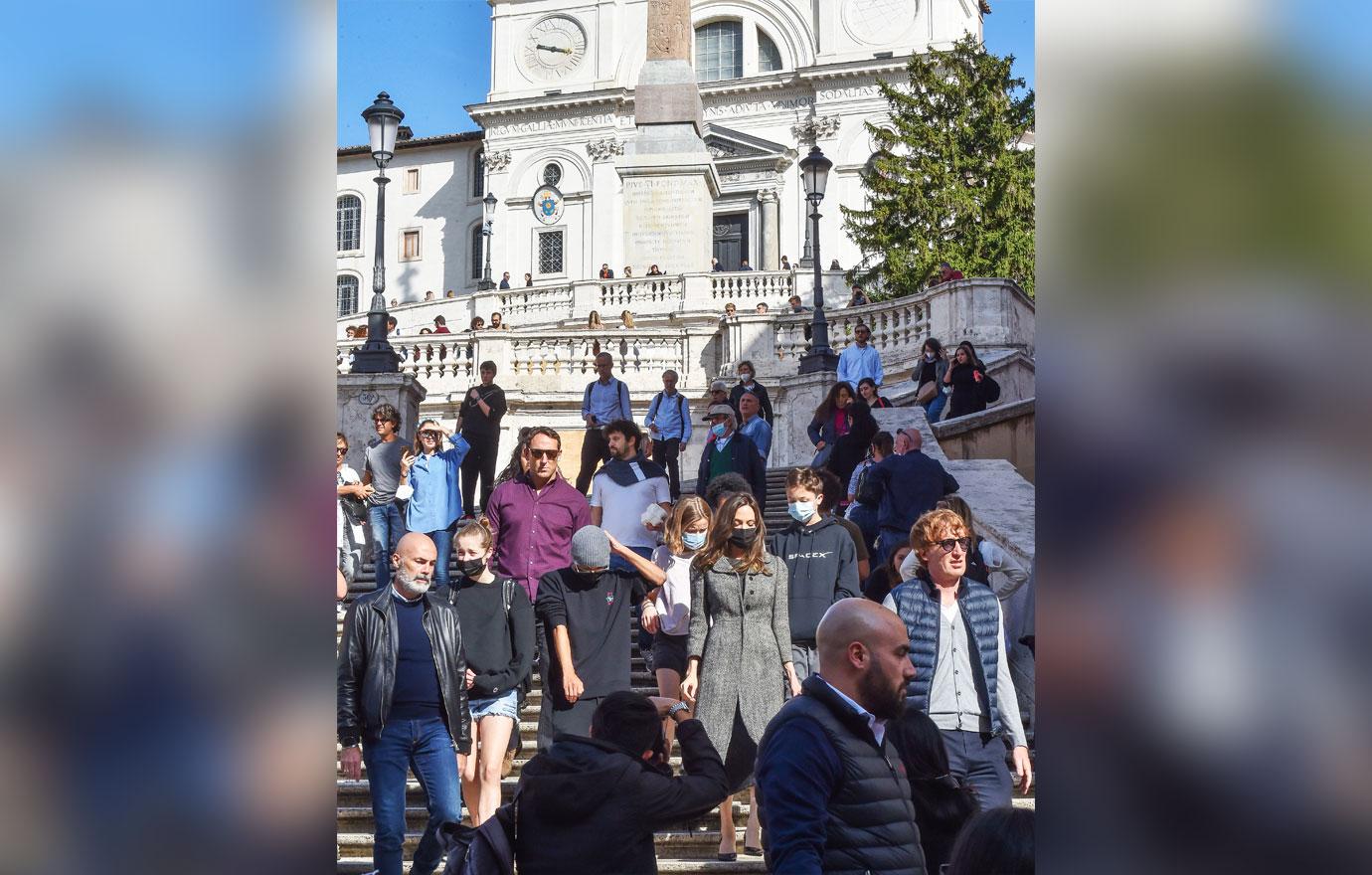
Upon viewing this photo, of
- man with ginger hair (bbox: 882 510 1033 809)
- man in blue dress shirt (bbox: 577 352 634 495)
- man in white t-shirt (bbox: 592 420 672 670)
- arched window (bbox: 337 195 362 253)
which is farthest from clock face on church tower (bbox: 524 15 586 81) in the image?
man with ginger hair (bbox: 882 510 1033 809)

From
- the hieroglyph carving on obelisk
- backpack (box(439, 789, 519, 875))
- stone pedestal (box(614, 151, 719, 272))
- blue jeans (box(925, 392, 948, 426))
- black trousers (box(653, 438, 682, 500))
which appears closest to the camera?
backpack (box(439, 789, 519, 875))

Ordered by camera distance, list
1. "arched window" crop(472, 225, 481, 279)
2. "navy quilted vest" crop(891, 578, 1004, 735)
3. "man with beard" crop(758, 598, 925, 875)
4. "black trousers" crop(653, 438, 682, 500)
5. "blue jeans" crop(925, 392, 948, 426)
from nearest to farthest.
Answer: "man with beard" crop(758, 598, 925, 875) → "navy quilted vest" crop(891, 578, 1004, 735) → "black trousers" crop(653, 438, 682, 500) → "blue jeans" crop(925, 392, 948, 426) → "arched window" crop(472, 225, 481, 279)

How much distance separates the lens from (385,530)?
11.8 meters

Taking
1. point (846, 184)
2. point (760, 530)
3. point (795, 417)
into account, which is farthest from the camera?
point (846, 184)

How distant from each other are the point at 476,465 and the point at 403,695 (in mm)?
9147

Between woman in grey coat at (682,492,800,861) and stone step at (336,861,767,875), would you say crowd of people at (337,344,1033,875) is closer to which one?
woman in grey coat at (682,492,800,861)

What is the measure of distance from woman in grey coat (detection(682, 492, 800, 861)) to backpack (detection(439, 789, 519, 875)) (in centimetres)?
269

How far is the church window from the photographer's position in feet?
204

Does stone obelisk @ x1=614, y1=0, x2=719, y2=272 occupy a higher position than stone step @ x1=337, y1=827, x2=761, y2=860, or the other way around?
stone obelisk @ x1=614, y1=0, x2=719, y2=272

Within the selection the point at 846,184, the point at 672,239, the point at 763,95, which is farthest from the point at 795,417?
the point at 763,95
